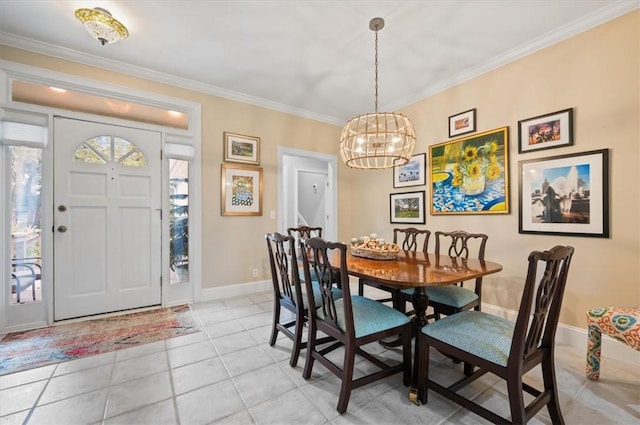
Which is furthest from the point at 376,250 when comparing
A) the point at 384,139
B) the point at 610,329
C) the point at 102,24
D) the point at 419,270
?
the point at 102,24

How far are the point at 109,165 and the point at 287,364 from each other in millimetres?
2704

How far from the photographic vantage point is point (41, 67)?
98.8 inches

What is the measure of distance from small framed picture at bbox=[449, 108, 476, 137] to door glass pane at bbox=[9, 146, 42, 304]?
14.1 feet

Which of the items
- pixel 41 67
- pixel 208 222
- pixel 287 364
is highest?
pixel 41 67

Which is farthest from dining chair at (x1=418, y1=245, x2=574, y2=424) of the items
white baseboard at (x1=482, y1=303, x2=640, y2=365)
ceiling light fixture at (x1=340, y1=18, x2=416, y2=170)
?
ceiling light fixture at (x1=340, y1=18, x2=416, y2=170)

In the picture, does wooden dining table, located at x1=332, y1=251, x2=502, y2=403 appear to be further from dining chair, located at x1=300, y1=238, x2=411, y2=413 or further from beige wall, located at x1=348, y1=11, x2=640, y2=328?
beige wall, located at x1=348, y1=11, x2=640, y2=328

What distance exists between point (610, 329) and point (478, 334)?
3.26 ft

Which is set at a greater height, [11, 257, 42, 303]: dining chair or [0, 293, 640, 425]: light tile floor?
[11, 257, 42, 303]: dining chair

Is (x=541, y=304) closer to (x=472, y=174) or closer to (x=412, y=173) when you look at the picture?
(x=472, y=174)

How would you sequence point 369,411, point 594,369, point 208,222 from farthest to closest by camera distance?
point 208,222, point 594,369, point 369,411

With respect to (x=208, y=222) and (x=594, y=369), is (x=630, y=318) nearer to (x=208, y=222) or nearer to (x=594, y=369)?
(x=594, y=369)

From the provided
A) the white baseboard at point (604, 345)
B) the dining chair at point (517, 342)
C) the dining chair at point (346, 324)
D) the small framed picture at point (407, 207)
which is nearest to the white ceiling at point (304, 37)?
the small framed picture at point (407, 207)

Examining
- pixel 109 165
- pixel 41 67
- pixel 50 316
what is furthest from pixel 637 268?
pixel 41 67

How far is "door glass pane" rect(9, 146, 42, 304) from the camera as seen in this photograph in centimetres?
247
